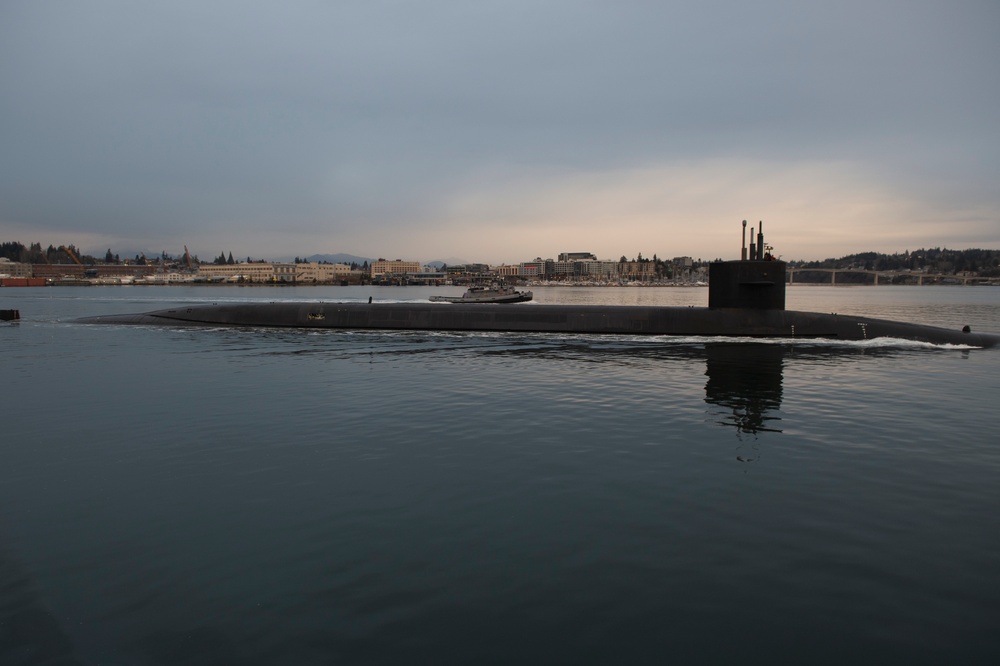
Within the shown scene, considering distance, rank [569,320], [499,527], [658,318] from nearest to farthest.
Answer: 1. [499,527]
2. [658,318]
3. [569,320]

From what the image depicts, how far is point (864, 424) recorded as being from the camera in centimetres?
1152

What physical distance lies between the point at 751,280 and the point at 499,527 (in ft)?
65.5

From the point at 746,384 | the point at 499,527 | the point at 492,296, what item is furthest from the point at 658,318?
the point at 492,296

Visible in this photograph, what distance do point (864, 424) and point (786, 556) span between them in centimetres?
673

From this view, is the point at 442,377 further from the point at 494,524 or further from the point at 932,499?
the point at 932,499

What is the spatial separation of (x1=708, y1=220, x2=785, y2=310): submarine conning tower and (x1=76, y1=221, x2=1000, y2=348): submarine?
0.12ft

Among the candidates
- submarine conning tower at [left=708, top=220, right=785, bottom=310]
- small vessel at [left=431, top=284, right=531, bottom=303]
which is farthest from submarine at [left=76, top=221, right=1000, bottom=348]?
small vessel at [left=431, top=284, right=531, bottom=303]

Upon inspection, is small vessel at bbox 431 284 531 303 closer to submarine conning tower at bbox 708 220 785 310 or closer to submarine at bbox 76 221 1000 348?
submarine at bbox 76 221 1000 348

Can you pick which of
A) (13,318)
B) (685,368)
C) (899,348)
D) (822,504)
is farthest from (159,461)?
(13,318)

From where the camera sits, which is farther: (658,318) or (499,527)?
(658,318)

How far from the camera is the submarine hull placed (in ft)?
82.7

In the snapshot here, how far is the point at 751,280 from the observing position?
2380cm

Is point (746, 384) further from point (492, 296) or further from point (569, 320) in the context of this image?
point (492, 296)

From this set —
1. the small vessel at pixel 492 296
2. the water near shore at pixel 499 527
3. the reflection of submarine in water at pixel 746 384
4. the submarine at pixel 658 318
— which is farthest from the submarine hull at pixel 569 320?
the small vessel at pixel 492 296
